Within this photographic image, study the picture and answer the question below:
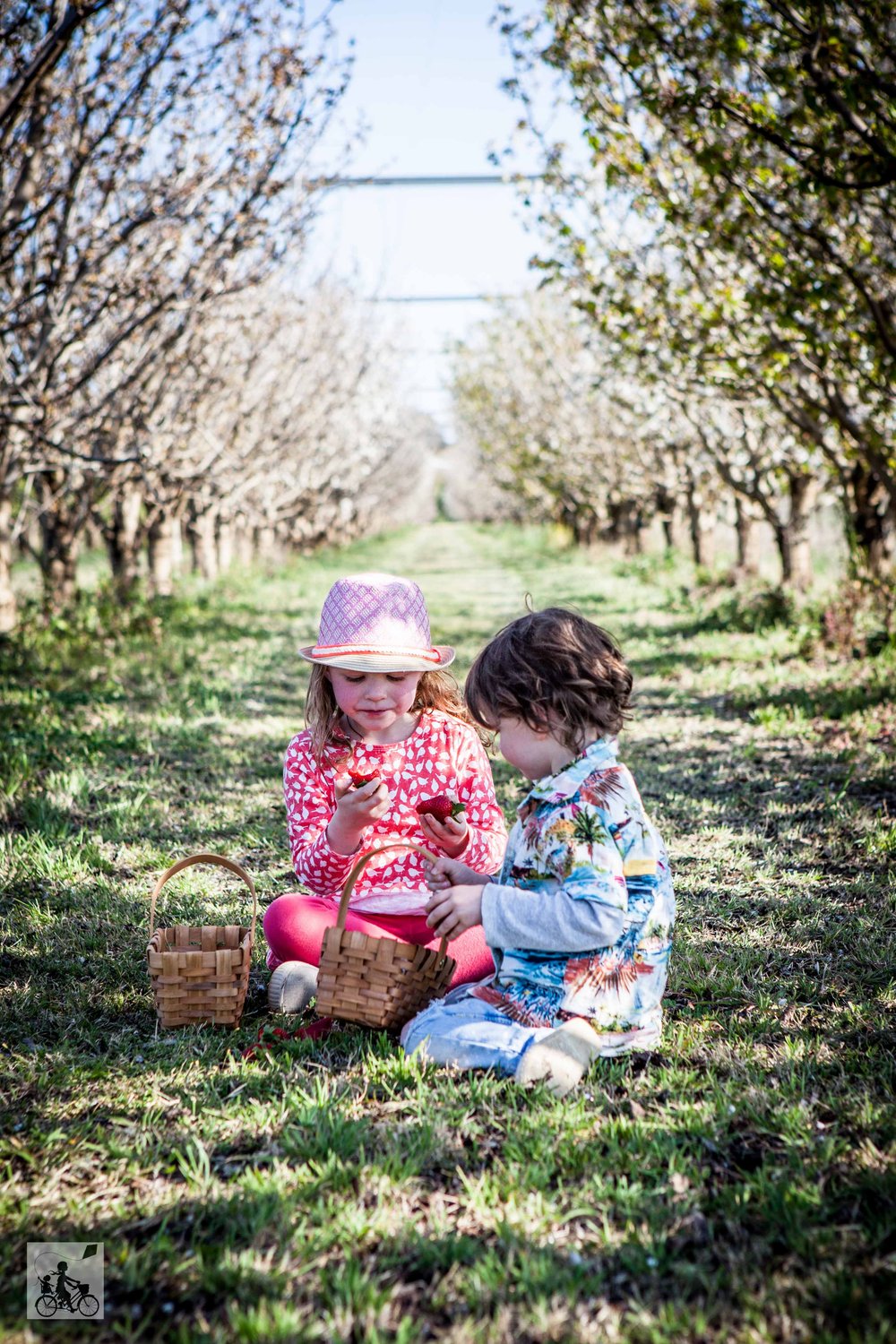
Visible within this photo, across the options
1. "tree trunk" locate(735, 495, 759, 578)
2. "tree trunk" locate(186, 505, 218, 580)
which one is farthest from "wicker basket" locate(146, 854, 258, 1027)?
"tree trunk" locate(186, 505, 218, 580)

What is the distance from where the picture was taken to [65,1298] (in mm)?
1779

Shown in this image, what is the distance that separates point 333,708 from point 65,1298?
167 cm

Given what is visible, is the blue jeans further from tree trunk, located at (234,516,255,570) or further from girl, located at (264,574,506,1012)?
tree trunk, located at (234,516,255,570)

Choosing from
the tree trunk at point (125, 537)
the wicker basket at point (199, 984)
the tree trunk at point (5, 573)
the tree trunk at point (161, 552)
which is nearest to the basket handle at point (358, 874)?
the wicker basket at point (199, 984)

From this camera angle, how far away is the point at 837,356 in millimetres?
7035

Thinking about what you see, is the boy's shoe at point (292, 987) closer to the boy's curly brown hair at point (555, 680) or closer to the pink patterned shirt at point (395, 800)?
the pink patterned shirt at point (395, 800)

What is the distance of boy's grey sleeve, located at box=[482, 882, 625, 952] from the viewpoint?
232 centimetres

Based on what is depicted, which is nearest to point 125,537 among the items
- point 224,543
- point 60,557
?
point 60,557

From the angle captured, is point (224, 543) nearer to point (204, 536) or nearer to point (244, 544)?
point (204, 536)

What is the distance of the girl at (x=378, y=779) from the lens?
9.34ft

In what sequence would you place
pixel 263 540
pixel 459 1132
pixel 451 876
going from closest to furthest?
pixel 459 1132 < pixel 451 876 < pixel 263 540

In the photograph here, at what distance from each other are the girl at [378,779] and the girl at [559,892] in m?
0.32

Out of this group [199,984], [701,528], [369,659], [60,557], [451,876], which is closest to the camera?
[451,876]

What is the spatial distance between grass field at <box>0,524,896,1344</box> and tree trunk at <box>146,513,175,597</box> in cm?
804
